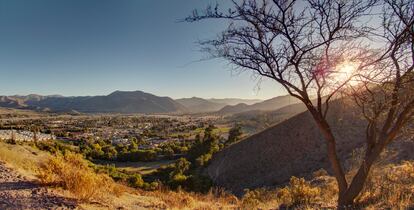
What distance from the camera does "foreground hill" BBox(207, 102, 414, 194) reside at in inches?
1116

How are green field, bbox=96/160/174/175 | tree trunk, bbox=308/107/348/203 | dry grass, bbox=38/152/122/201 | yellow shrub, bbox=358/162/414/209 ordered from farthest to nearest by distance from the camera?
1. green field, bbox=96/160/174/175
2. tree trunk, bbox=308/107/348/203
3. yellow shrub, bbox=358/162/414/209
4. dry grass, bbox=38/152/122/201

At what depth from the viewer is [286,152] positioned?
33000 millimetres

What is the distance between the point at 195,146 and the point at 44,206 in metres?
50.5

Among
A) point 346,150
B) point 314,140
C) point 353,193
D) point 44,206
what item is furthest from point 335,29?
point 314,140

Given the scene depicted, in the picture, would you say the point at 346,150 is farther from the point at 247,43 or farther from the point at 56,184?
the point at 56,184

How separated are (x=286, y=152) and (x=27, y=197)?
2813 centimetres

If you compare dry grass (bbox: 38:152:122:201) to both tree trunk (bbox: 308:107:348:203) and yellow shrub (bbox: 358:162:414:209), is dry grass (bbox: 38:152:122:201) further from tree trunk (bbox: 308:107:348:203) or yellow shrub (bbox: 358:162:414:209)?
yellow shrub (bbox: 358:162:414:209)

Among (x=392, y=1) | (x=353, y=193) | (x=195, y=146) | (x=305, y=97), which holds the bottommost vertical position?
(x=195, y=146)

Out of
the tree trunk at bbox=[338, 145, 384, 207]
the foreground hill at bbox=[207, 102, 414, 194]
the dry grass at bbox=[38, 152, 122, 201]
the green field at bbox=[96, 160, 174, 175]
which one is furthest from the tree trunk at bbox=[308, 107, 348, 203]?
the green field at bbox=[96, 160, 174, 175]

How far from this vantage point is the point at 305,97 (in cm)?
918

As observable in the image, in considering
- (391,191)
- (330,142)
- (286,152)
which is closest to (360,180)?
(330,142)

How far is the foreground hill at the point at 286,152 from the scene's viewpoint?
93.0ft

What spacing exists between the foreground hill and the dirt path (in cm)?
2072

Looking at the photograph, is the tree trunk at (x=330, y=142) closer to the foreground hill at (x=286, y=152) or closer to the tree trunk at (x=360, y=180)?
the tree trunk at (x=360, y=180)
